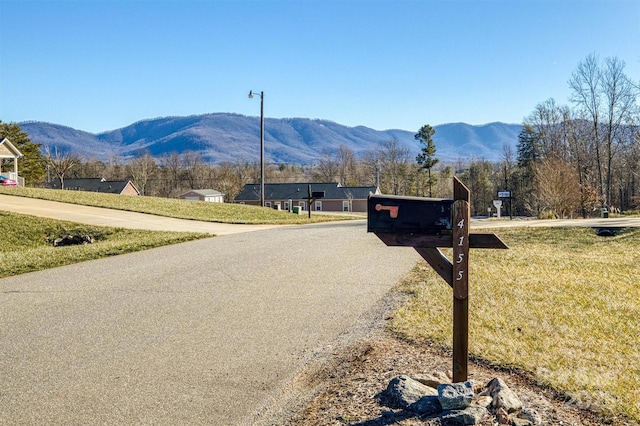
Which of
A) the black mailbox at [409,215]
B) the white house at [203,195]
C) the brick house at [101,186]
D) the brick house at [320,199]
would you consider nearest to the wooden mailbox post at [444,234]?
the black mailbox at [409,215]

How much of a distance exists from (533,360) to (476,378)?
747mm

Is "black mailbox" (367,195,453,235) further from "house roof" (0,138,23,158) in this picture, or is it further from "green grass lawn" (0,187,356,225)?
"house roof" (0,138,23,158)

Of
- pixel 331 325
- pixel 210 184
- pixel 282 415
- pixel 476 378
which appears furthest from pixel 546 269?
pixel 210 184

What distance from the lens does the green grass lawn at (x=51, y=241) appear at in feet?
34.1

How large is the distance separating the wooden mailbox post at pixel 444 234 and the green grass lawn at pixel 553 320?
2.81 ft

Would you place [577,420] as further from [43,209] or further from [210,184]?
[210,184]

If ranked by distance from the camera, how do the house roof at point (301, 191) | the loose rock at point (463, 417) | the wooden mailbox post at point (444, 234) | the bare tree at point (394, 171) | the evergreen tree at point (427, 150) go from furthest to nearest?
the bare tree at point (394, 171) → the house roof at point (301, 191) → the evergreen tree at point (427, 150) → the wooden mailbox post at point (444, 234) → the loose rock at point (463, 417)

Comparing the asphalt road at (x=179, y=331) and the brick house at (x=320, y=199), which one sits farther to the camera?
the brick house at (x=320, y=199)

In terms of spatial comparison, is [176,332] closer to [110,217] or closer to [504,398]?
[504,398]

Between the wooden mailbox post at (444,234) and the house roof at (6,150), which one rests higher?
the house roof at (6,150)

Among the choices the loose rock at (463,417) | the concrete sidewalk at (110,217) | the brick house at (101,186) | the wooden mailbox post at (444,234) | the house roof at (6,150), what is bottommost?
the loose rock at (463,417)

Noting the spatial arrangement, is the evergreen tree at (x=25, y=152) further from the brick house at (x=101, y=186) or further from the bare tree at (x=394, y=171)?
the bare tree at (x=394, y=171)

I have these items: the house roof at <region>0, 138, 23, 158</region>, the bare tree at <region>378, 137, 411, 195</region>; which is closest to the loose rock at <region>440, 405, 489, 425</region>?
the house roof at <region>0, 138, 23, 158</region>

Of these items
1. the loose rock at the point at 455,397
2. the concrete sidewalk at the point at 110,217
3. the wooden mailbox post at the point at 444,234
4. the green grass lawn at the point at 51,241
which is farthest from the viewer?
the concrete sidewalk at the point at 110,217
